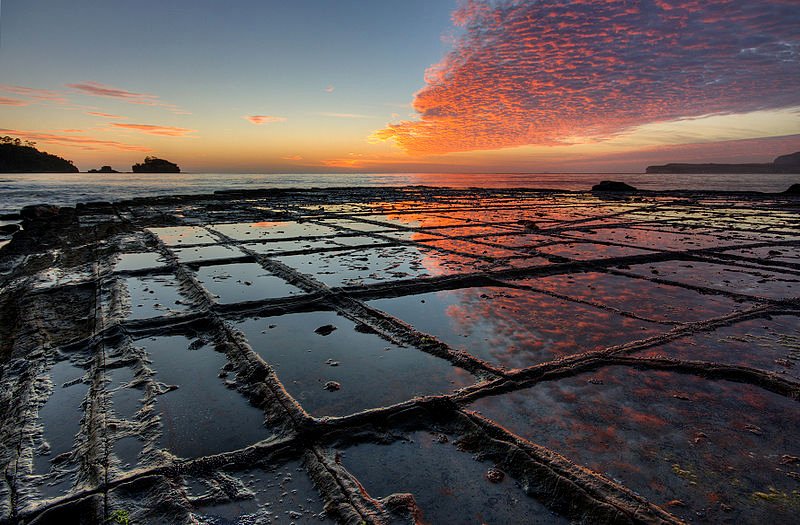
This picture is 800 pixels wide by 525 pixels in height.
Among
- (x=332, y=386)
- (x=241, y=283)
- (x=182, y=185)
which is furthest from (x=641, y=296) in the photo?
(x=182, y=185)

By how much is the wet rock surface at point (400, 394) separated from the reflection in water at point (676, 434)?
0.04 feet

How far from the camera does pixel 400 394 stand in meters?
2.55

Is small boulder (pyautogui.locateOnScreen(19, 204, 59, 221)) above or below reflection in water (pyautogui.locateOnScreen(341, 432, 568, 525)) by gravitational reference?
above

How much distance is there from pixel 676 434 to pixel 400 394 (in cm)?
150

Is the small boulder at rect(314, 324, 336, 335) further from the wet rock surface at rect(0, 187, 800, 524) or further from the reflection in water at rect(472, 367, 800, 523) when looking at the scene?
the reflection in water at rect(472, 367, 800, 523)

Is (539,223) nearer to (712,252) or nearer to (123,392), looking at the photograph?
(712,252)

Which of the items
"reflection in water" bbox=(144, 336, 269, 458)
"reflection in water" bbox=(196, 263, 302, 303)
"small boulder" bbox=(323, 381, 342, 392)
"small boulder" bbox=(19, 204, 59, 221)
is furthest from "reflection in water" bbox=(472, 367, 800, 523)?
"small boulder" bbox=(19, 204, 59, 221)

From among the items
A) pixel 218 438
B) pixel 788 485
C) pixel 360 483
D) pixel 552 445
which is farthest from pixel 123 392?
pixel 788 485

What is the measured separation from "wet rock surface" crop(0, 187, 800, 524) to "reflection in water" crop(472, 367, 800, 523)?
0.01 m

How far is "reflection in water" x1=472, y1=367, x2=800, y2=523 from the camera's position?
1732 mm

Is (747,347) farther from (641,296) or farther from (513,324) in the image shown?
(513,324)

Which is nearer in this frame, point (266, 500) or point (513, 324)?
point (266, 500)

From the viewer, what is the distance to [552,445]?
2055 millimetres

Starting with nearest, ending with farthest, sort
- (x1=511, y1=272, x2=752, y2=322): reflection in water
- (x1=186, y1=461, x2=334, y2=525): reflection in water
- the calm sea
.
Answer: (x1=186, y1=461, x2=334, y2=525): reflection in water, (x1=511, y1=272, x2=752, y2=322): reflection in water, the calm sea
